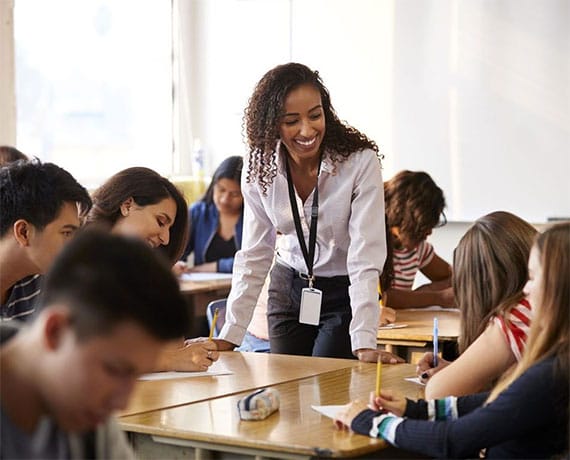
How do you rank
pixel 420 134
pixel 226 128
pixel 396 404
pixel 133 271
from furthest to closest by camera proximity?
pixel 226 128, pixel 420 134, pixel 396 404, pixel 133 271

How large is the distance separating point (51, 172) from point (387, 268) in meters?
2.01

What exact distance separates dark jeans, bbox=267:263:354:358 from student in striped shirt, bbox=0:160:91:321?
0.92 meters

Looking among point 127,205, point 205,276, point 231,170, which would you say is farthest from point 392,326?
point 231,170

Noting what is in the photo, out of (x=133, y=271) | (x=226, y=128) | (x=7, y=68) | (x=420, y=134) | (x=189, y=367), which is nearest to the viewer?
(x=133, y=271)

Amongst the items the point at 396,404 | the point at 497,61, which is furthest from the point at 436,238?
the point at 396,404

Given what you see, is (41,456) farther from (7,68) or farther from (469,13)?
(469,13)

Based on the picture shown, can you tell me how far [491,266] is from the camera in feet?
8.13

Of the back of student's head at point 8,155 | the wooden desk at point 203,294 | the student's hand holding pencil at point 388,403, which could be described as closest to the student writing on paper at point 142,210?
the student's hand holding pencil at point 388,403

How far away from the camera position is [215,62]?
7516mm

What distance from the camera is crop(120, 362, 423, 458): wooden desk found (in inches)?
81.5

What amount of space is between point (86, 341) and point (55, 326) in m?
0.04

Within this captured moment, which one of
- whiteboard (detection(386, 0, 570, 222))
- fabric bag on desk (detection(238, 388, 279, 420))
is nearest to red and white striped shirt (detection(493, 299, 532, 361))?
fabric bag on desk (detection(238, 388, 279, 420))

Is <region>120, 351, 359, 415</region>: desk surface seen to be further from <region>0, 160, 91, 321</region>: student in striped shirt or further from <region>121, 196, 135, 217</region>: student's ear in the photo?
<region>121, 196, 135, 217</region>: student's ear

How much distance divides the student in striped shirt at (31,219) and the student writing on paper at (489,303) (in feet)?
3.23
